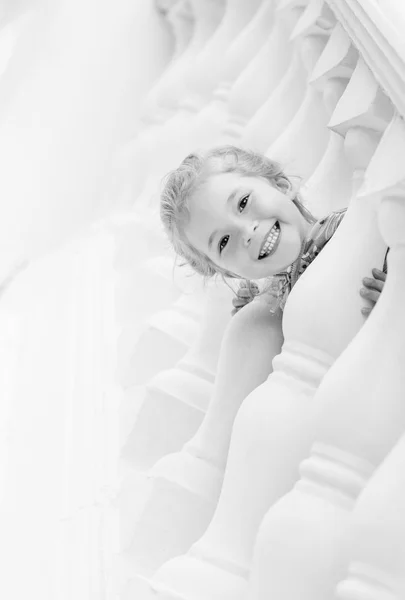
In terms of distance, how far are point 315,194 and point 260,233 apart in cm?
13

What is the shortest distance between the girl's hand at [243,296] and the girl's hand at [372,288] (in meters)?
0.38

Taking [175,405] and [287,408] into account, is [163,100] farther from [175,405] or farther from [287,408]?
[287,408]

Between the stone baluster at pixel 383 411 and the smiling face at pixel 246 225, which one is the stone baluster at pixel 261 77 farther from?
the stone baluster at pixel 383 411

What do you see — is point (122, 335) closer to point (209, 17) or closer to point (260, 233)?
point (260, 233)

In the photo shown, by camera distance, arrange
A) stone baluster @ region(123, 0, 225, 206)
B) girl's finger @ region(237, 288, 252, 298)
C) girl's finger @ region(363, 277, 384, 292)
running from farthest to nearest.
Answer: stone baluster @ region(123, 0, 225, 206)
girl's finger @ region(237, 288, 252, 298)
girl's finger @ region(363, 277, 384, 292)

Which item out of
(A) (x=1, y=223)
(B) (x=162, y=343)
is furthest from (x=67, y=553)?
(A) (x=1, y=223)

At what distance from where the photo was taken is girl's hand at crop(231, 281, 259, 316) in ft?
3.64

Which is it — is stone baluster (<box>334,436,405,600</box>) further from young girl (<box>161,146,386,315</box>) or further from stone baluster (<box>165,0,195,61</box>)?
stone baluster (<box>165,0,195,61</box>)

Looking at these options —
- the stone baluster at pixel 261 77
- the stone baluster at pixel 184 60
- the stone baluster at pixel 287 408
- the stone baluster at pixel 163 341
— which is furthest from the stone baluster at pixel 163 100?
the stone baluster at pixel 287 408

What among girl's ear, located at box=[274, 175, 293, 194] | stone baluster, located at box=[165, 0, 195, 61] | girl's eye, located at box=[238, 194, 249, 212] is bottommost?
girl's eye, located at box=[238, 194, 249, 212]

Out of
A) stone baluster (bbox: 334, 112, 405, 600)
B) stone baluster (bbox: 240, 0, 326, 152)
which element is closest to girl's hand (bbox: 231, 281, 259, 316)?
stone baluster (bbox: 240, 0, 326, 152)

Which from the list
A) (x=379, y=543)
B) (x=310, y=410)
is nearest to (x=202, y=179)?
(x=310, y=410)

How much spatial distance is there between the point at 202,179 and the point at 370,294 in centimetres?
45

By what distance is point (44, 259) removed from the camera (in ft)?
6.54
